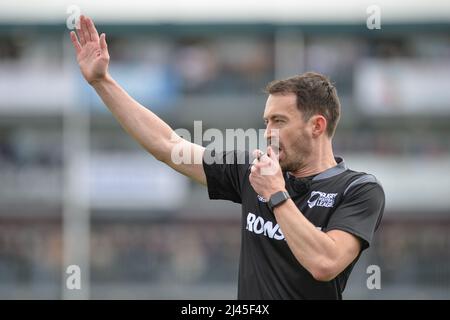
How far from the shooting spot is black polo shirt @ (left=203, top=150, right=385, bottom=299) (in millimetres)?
4934

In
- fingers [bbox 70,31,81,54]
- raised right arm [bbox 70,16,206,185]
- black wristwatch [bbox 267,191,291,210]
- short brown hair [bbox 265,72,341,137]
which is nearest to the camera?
black wristwatch [bbox 267,191,291,210]

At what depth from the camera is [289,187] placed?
5.21 metres

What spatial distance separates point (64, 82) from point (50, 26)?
1923mm

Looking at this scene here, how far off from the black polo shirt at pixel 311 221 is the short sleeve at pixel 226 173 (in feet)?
0.89

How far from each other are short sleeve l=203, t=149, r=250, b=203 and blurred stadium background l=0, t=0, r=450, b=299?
59.0ft

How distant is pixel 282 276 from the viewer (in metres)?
4.98

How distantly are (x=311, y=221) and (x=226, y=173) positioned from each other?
780 millimetres

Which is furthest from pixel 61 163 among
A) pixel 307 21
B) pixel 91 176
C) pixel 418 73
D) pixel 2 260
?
pixel 418 73

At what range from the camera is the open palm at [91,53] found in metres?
5.49

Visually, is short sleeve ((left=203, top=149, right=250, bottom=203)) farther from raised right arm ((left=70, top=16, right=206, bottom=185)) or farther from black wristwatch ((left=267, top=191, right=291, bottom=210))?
black wristwatch ((left=267, top=191, right=291, bottom=210))

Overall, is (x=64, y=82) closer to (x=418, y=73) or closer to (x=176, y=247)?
(x=176, y=247)

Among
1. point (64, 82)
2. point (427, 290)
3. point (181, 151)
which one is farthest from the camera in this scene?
point (64, 82)

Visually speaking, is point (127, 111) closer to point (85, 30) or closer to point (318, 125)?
point (85, 30)

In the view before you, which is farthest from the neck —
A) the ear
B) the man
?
the ear
